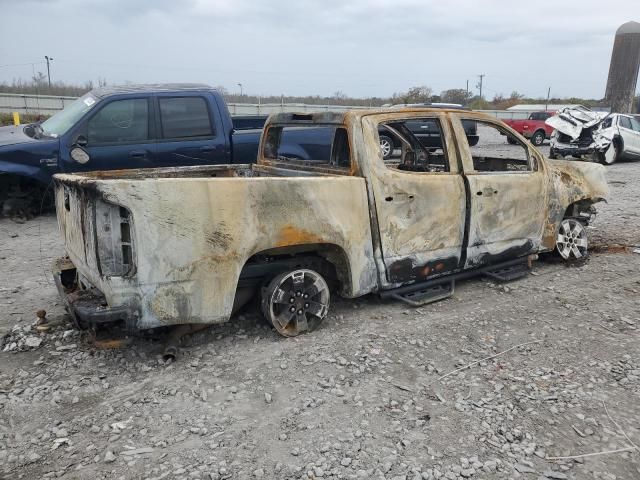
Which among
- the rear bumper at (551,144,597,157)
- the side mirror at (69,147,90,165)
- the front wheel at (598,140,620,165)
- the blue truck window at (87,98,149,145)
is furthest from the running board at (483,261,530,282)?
the front wheel at (598,140,620,165)

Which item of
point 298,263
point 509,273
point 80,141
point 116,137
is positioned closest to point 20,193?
point 80,141

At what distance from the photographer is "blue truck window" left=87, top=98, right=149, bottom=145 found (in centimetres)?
660

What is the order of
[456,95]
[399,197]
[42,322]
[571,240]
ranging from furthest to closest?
[456,95] → [571,240] → [399,197] → [42,322]

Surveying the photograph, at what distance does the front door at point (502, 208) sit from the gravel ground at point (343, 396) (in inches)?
22.9

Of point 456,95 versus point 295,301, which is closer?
point 295,301

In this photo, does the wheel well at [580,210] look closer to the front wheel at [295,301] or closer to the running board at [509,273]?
the running board at [509,273]

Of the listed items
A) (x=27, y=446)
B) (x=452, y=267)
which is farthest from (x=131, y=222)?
(x=452, y=267)

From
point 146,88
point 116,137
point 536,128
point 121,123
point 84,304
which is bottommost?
point 84,304

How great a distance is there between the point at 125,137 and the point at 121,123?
18cm

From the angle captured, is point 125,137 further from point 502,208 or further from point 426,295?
point 502,208

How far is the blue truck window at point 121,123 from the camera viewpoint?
6598mm

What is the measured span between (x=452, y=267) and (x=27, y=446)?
3.49m

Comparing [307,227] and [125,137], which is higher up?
[125,137]

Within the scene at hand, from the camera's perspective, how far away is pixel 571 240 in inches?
229
